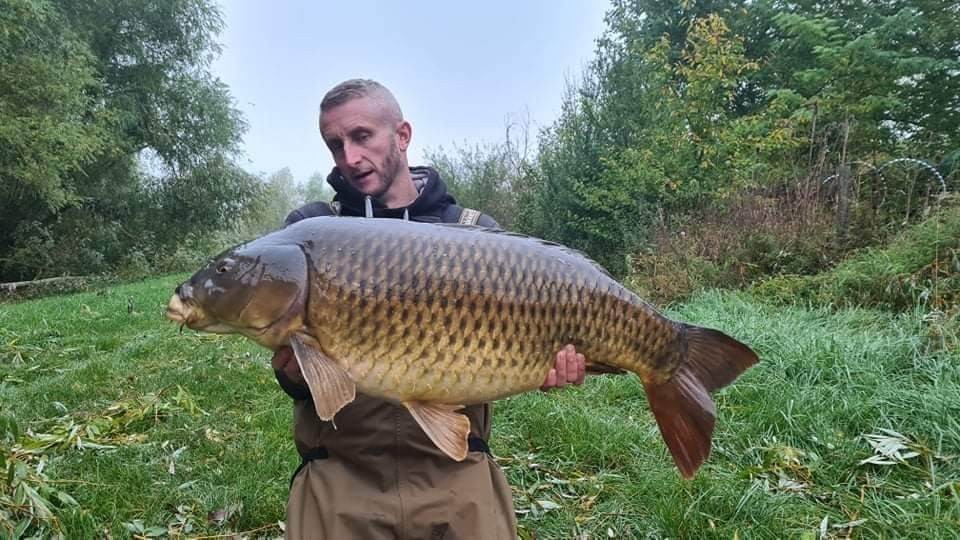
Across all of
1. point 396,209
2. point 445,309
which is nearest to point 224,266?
point 445,309

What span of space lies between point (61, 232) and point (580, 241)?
1442 centimetres

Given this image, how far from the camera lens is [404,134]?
1893 mm

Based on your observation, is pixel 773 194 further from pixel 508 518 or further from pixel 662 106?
pixel 508 518

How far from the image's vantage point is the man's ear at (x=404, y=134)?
1.86 metres

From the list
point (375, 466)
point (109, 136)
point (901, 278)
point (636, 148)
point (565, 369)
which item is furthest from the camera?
point (109, 136)

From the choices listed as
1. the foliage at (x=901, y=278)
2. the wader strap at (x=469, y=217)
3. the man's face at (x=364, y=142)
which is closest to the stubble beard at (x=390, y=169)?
the man's face at (x=364, y=142)

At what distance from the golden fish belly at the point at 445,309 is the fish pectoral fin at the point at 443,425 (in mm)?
24

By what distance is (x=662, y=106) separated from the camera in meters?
10.8

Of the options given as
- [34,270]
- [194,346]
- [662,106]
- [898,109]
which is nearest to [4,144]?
[34,270]

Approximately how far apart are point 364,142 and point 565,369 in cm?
83

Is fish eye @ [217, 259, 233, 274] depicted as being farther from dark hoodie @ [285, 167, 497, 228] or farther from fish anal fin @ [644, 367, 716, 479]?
fish anal fin @ [644, 367, 716, 479]

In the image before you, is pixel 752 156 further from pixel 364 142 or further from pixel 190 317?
pixel 190 317

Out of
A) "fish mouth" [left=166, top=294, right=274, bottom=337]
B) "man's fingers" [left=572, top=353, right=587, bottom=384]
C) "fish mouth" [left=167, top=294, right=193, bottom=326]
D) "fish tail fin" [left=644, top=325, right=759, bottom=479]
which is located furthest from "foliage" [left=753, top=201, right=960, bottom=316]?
"fish mouth" [left=167, top=294, right=193, bottom=326]

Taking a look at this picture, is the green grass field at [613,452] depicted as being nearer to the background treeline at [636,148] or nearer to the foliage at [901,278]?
the foliage at [901,278]
